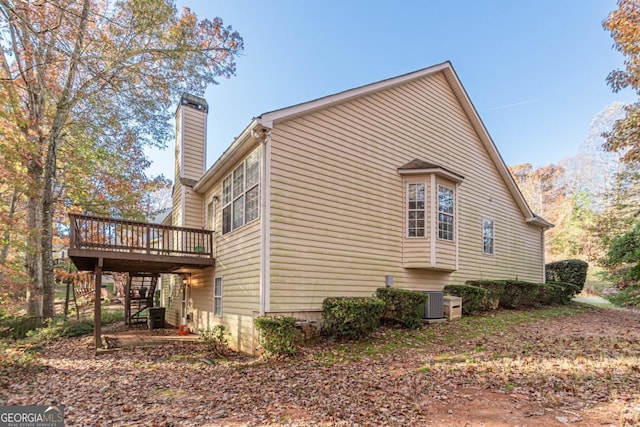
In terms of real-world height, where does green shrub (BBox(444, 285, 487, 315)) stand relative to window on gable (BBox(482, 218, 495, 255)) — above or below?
below

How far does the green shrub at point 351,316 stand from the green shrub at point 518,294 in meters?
6.96

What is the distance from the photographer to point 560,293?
1507cm

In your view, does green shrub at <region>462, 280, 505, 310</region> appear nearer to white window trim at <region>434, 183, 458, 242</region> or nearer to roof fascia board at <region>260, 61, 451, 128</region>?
white window trim at <region>434, 183, 458, 242</region>

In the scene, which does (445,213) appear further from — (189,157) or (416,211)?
(189,157)

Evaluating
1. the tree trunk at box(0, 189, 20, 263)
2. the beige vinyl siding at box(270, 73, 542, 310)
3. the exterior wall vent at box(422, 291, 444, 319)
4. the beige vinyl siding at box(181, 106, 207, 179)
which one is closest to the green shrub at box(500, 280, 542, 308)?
the beige vinyl siding at box(270, 73, 542, 310)

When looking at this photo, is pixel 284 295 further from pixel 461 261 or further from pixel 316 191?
pixel 461 261

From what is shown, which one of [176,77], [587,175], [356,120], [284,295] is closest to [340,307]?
[284,295]

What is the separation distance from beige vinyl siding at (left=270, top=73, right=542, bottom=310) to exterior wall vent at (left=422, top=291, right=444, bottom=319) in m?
0.65

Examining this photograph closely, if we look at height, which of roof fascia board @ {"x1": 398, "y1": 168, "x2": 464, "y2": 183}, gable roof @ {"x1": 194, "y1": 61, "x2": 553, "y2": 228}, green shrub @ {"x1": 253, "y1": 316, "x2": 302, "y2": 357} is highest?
gable roof @ {"x1": 194, "y1": 61, "x2": 553, "y2": 228}

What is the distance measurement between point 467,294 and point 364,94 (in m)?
6.89

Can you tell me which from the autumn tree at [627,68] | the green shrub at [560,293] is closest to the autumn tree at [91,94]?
the autumn tree at [627,68]

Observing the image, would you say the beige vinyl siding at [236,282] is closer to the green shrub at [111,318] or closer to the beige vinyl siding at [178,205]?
the beige vinyl siding at [178,205]

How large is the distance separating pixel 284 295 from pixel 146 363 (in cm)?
342

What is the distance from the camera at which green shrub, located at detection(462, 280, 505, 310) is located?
465 inches
